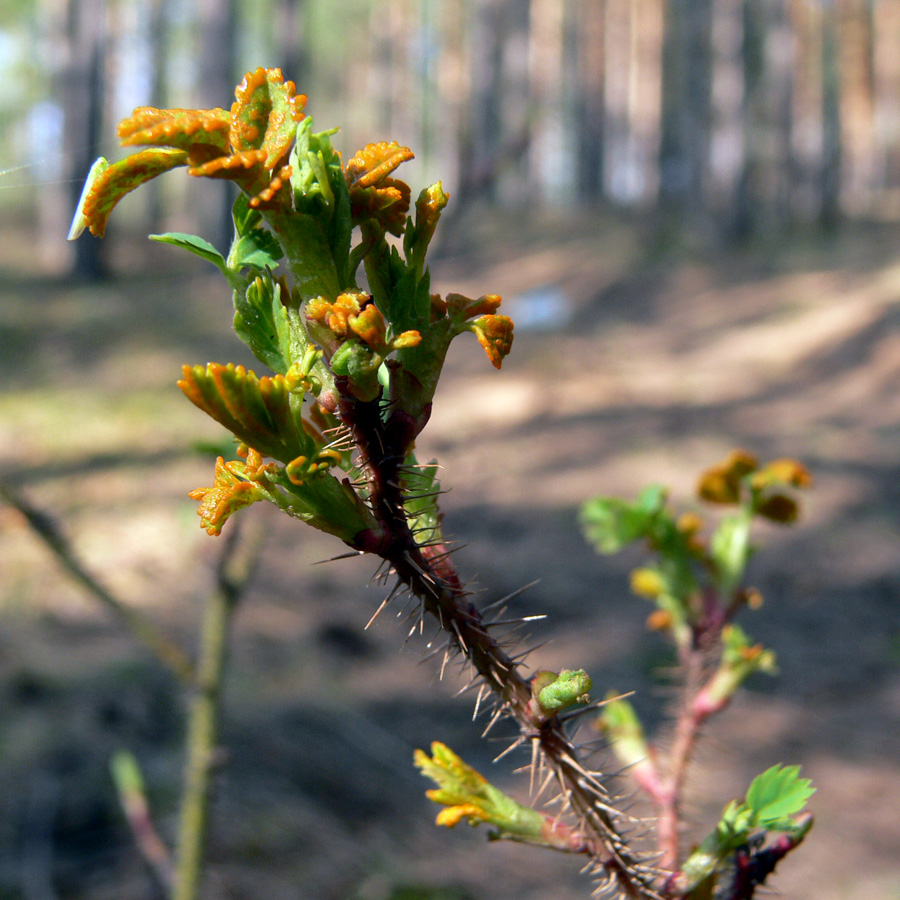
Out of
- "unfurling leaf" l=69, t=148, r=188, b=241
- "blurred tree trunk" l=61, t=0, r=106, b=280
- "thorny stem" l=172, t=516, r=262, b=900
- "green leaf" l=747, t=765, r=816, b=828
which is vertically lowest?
"thorny stem" l=172, t=516, r=262, b=900

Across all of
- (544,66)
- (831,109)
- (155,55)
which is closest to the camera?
(155,55)

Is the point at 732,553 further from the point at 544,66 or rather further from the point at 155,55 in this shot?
the point at 544,66

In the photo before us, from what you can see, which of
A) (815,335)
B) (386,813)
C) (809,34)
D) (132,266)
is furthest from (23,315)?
(809,34)

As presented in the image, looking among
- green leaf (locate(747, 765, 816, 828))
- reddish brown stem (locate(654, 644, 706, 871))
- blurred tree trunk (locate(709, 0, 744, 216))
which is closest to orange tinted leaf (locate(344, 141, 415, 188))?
green leaf (locate(747, 765, 816, 828))

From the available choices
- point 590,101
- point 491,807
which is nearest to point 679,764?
point 491,807

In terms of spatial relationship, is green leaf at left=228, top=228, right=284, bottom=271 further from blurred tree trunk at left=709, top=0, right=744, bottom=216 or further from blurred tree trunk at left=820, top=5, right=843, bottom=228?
blurred tree trunk at left=820, top=5, right=843, bottom=228

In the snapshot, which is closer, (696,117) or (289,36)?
(289,36)

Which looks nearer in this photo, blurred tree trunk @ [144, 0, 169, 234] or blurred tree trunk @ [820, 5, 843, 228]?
blurred tree trunk @ [144, 0, 169, 234]
